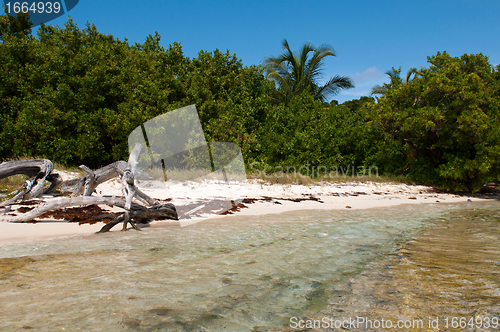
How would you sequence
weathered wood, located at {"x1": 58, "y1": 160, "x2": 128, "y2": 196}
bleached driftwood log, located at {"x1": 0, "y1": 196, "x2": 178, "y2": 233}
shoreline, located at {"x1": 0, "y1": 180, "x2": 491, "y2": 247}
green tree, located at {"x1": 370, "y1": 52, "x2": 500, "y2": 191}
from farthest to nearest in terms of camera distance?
1. green tree, located at {"x1": 370, "y1": 52, "x2": 500, "y2": 191}
2. weathered wood, located at {"x1": 58, "y1": 160, "x2": 128, "y2": 196}
3. bleached driftwood log, located at {"x1": 0, "y1": 196, "x2": 178, "y2": 233}
4. shoreline, located at {"x1": 0, "y1": 180, "x2": 491, "y2": 247}

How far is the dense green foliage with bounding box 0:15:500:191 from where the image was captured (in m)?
10.9

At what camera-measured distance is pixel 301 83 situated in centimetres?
1942

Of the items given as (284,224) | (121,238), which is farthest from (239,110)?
(121,238)

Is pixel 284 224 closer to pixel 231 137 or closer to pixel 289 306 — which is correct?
pixel 289 306

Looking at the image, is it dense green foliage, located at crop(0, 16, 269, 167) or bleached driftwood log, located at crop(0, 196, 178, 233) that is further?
dense green foliage, located at crop(0, 16, 269, 167)

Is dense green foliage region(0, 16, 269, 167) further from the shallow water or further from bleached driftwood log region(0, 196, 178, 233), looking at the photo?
the shallow water

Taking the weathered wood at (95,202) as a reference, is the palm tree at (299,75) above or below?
above

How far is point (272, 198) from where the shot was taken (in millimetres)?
8469

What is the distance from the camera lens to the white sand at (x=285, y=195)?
23.3 ft

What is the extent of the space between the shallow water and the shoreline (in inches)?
26.6

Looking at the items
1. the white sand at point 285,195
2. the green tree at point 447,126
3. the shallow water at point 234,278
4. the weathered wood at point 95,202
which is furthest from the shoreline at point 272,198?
the green tree at point 447,126

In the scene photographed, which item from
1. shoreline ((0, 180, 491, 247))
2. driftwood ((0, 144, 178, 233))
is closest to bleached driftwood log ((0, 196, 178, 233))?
driftwood ((0, 144, 178, 233))

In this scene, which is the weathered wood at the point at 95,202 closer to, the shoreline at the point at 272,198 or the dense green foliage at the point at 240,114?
the shoreline at the point at 272,198

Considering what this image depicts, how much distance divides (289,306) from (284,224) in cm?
330
